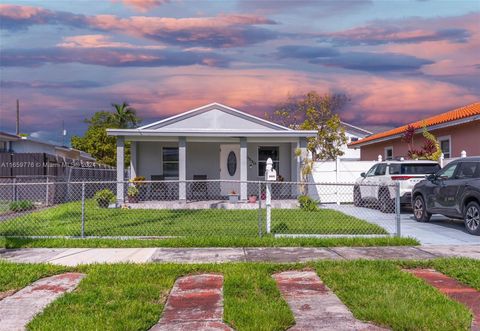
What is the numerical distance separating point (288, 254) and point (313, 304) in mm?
2883

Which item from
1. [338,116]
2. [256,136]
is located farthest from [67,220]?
[338,116]

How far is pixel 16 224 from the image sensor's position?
12781 mm

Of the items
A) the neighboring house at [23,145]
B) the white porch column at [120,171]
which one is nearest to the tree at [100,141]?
the neighboring house at [23,145]

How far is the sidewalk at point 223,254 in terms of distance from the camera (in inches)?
312

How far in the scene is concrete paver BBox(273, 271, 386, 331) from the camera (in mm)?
4789

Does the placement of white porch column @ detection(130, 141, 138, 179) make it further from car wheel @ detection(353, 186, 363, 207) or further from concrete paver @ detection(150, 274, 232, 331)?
concrete paver @ detection(150, 274, 232, 331)

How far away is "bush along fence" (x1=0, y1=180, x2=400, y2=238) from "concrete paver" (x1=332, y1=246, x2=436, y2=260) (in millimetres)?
1204

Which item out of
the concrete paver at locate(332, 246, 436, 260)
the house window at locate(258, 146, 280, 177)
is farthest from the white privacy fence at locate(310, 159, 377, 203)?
the concrete paver at locate(332, 246, 436, 260)

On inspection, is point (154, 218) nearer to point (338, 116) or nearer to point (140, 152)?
point (140, 152)

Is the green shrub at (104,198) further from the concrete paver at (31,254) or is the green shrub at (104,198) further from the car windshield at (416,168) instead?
the car windshield at (416,168)

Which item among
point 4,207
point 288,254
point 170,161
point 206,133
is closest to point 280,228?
point 288,254

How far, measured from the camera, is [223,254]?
8367mm

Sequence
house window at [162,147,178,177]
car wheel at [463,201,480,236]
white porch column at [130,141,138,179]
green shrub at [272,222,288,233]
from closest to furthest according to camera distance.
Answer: car wheel at [463,201,480,236] → green shrub at [272,222,288,233] → white porch column at [130,141,138,179] → house window at [162,147,178,177]

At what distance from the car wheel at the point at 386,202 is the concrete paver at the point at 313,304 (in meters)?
8.98
